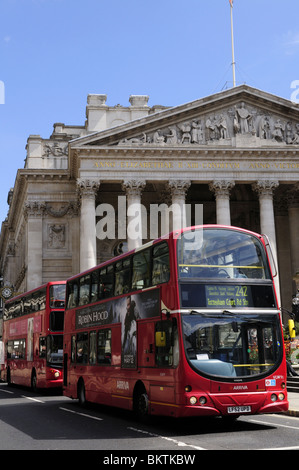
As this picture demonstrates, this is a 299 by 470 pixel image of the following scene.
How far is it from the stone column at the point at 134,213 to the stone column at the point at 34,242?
9162 mm

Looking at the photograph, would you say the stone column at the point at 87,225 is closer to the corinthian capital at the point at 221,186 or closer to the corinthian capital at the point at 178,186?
the corinthian capital at the point at 178,186

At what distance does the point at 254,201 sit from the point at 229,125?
387 inches

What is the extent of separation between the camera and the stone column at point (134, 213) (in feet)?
140

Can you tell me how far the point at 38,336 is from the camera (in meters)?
27.2

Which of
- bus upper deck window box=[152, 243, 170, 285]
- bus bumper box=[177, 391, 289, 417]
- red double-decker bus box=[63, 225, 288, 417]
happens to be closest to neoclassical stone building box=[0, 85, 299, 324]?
red double-decker bus box=[63, 225, 288, 417]

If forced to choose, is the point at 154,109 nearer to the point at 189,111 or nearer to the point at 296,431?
the point at 189,111

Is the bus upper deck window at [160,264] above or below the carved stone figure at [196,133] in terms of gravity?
below

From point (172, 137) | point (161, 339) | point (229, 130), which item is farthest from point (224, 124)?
point (161, 339)

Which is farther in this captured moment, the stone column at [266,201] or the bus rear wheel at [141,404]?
the stone column at [266,201]

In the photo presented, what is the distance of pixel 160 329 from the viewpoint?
14.7 meters

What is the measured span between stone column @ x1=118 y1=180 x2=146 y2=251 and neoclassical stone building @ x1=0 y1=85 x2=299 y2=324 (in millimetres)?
90

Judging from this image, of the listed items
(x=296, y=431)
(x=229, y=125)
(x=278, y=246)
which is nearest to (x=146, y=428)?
(x=296, y=431)

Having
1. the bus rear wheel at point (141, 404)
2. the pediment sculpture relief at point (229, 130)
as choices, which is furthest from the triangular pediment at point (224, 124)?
the bus rear wheel at point (141, 404)

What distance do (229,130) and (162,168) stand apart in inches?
220
